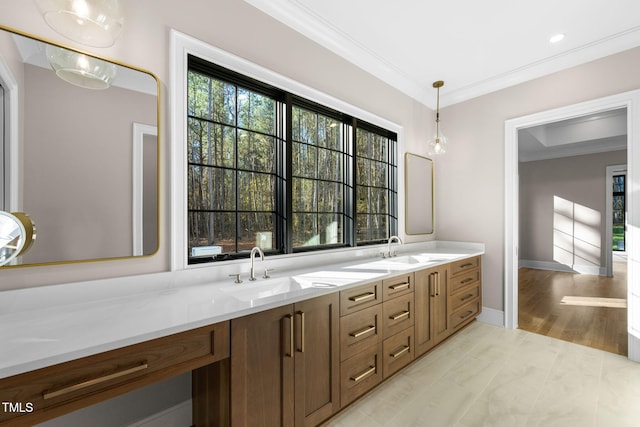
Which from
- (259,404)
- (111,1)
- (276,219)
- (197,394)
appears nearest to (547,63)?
(276,219)

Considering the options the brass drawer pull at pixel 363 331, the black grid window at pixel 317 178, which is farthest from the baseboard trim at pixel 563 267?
the brass drawer pull at pixel 363 331

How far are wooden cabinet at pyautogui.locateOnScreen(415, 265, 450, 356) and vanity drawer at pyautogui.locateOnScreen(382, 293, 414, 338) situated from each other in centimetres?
12

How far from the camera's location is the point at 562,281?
17.5ft

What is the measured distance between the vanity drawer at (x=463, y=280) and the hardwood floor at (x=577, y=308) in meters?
0.76

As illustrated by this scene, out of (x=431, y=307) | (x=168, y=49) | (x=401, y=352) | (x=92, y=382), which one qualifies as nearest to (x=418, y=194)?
(x=431, y=307)

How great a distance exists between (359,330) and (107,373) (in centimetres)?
135

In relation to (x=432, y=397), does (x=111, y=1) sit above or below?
above

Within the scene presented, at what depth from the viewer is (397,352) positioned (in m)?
2.17

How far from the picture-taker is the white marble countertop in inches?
34.6

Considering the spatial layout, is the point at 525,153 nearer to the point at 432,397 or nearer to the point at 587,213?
the point at 587,213

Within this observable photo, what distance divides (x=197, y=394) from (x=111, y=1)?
2.05 m

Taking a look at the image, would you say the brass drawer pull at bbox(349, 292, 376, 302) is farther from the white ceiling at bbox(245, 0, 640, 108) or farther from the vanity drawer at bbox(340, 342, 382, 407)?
the white ceiling at bbox(245, 0, 640, 108)

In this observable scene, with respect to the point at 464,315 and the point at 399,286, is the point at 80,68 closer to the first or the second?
the point at 399,286

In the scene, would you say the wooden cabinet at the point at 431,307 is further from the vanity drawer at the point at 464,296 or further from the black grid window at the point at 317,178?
the black grid window at the point at 317,178
